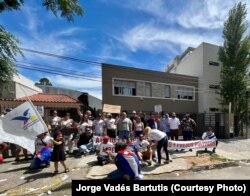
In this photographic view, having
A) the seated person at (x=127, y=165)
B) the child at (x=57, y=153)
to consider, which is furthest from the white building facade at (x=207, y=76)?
the seated person at (x=127, y=165)

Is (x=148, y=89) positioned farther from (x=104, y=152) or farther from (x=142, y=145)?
(x=104, y=152)

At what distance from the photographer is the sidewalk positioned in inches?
336

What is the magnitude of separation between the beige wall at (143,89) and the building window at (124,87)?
306 millimetres

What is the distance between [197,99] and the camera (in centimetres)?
3117

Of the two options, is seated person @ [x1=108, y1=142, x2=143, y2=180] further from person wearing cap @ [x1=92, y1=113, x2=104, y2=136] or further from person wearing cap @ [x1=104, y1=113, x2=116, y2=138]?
person wearing cap @ [x1=104, y1=113, x2=116, y2=138]

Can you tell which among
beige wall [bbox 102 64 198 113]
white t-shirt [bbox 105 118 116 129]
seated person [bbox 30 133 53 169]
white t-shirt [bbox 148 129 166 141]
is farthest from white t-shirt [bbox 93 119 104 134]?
beige wall [bbox 102 64 198 113]

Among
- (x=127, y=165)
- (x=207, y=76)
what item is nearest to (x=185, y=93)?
(x=207, y=76)

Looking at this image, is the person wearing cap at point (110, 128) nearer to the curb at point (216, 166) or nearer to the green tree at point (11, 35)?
the curb at point (216, 166)

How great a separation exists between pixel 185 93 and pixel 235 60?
20.1ft

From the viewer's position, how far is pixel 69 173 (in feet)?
32.4

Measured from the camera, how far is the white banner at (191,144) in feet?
44.8

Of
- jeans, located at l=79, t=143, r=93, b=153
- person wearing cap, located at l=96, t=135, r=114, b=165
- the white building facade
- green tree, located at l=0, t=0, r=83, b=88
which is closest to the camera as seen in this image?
green tree, located at l=0, t=0, r=83, b=88

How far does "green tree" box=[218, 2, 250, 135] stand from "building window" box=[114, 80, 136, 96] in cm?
784

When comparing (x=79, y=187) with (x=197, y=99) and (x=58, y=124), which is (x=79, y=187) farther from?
(x=197, y=99)
